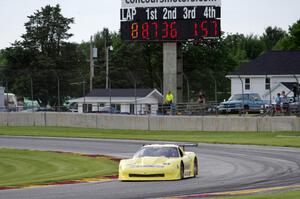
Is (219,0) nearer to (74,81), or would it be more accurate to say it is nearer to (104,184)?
(74,81)

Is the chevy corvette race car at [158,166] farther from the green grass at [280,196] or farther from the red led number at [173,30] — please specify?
the red led number at [173,30]

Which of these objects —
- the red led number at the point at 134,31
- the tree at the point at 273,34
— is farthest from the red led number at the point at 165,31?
the tree at the point at 273,34

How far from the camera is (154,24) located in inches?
2137

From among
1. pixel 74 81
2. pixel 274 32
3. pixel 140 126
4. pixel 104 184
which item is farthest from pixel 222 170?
pixel 274 32

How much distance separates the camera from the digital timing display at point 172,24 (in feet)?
175

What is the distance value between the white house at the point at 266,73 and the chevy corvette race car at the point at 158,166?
47618 millimetres

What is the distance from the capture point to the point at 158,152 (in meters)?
23.5

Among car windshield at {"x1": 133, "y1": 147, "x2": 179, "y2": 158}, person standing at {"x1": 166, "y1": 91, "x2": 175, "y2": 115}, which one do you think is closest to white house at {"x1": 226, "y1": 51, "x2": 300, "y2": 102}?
person standing at {"x1": 166, "y1": 91, "x2": 175, "y2": 115}

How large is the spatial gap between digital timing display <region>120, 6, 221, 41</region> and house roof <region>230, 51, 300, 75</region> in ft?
67.9

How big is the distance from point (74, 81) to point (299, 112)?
19284mm

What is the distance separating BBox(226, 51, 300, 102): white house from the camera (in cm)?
7262

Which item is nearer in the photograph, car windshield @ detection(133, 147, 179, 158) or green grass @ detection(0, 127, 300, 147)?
car windshield @ detection(133, 147, 179, 158)

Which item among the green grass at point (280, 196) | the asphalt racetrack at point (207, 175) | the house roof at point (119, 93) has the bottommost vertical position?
the asphalt racetrack at point (207, 175)

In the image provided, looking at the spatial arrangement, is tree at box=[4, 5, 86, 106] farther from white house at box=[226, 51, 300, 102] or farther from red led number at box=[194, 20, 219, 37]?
red led number at box=[194, 20, 219, 37]
